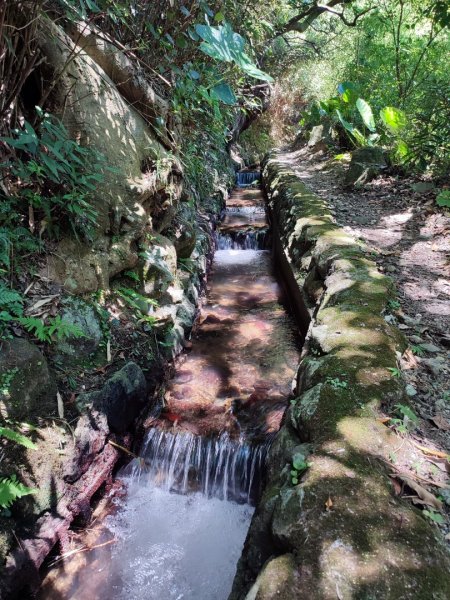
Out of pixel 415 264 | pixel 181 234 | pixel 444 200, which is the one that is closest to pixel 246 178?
pixel 444 200

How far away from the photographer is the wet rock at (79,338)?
319 cm

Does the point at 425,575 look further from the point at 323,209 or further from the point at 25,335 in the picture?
the point at 323,209

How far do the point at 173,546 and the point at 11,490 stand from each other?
1399 mm

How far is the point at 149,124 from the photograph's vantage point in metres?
4.65

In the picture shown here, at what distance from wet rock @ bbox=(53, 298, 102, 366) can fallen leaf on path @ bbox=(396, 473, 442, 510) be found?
8.14 feet

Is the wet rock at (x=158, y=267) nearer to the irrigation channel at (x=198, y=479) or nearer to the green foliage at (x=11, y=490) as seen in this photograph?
the irrigation channel at (x=198, y=479)

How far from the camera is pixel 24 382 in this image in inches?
105

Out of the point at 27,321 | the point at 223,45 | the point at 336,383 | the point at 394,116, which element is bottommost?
the point at 336,383

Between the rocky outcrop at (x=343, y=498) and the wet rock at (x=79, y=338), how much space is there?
1824mm

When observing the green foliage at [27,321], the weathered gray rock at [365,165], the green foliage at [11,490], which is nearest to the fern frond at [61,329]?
the green foliage at [27,321]

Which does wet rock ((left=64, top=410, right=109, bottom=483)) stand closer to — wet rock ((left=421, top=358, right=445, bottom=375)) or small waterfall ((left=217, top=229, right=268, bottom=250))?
wet rock ((left=421, top=358, right=445, bottom=375))

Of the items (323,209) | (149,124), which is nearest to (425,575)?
(149,124)

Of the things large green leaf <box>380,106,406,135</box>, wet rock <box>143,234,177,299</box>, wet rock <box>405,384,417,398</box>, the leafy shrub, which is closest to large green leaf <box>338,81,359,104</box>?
large green leaf <box>380,106,406,135</box>

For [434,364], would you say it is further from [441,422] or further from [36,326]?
[36,326]
